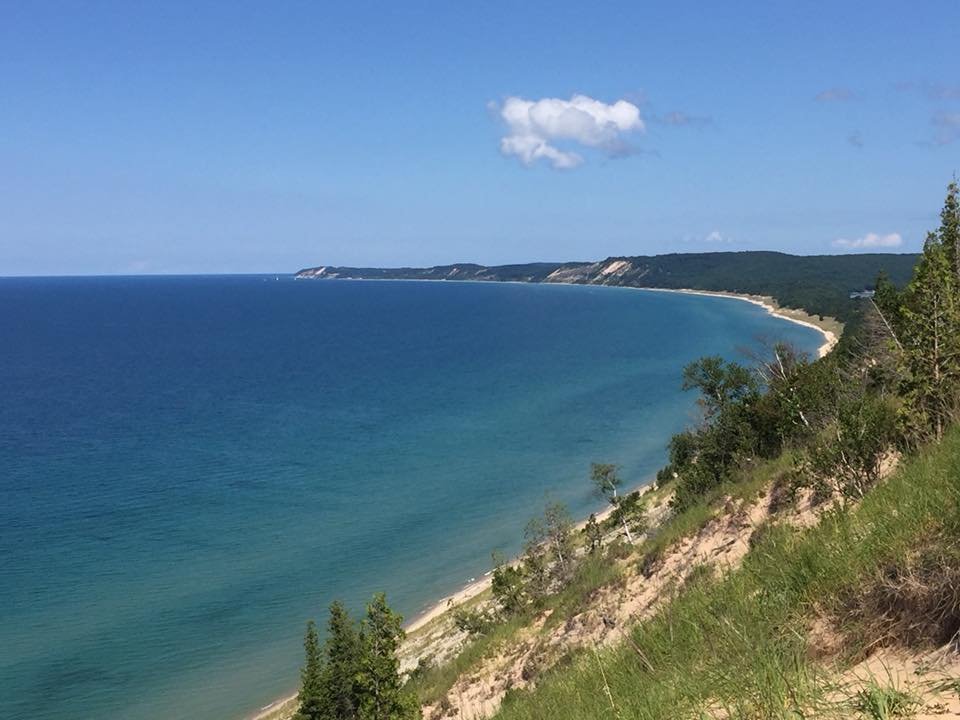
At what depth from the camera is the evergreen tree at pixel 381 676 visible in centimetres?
1515

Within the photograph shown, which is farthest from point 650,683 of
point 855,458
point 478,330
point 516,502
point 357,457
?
point 478,330

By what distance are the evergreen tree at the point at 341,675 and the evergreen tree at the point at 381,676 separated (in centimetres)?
42

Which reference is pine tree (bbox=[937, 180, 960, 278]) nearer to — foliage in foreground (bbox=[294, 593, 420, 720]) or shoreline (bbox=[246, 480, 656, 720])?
foliage in foreground (bbox=[294, 593, 420, 720])

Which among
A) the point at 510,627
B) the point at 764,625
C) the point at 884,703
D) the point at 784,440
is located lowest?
the point at 510,627

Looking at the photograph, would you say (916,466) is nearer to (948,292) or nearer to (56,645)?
(948,292)

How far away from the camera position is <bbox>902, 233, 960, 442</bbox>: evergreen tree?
9.89 m

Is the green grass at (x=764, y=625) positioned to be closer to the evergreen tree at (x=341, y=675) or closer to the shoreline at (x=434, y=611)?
the evergreen tree at (x=341, y=675)

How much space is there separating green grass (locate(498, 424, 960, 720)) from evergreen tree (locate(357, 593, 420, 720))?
9.97 metres

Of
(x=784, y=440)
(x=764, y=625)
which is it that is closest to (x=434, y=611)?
(x=784, y=440)

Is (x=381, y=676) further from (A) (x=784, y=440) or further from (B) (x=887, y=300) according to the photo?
(B) (x=887, y=300)

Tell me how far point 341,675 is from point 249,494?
106ft

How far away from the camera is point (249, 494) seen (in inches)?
1834

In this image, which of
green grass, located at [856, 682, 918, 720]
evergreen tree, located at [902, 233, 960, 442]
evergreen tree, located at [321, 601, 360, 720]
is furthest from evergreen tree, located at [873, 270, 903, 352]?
green grass, located at [856, 682, 918, 720]

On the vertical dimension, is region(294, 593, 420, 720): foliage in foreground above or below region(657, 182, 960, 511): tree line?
below
